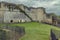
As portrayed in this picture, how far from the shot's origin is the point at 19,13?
436cm

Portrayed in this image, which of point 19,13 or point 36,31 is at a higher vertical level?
point 19,13

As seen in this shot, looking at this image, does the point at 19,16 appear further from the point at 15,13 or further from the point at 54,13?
the point at 54,13

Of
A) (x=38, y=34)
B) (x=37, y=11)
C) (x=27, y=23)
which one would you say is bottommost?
(x=38, y=34)

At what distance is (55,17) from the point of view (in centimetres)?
439

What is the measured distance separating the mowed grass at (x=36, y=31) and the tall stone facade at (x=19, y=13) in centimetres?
13

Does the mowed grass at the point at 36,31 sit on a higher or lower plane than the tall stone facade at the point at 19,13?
lower

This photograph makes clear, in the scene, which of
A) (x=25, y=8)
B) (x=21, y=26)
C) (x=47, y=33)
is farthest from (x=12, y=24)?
(x=47, y=33)

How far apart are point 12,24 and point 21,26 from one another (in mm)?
228

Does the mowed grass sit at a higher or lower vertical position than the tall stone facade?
lower

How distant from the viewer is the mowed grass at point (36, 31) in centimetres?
425

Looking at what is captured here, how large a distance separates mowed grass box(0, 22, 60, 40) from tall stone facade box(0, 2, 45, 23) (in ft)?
0.44

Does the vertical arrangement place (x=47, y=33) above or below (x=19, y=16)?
below

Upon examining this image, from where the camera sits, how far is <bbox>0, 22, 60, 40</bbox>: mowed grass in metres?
4.25

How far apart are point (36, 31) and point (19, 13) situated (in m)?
0.62
